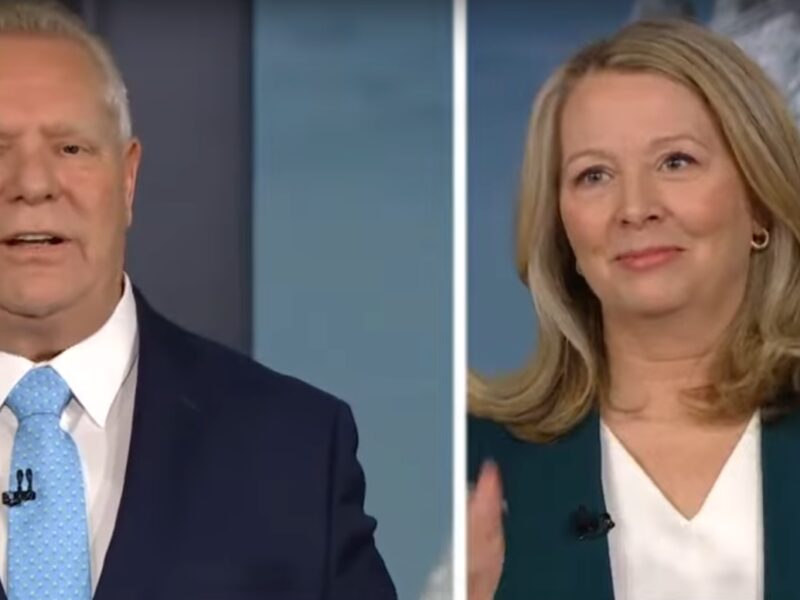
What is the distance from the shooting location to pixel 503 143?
89.9 inches

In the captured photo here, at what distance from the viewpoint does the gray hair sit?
222 centimetres

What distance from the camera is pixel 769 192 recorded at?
2160mm

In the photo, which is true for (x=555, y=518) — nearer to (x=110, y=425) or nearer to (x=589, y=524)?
(x=589, y=524)

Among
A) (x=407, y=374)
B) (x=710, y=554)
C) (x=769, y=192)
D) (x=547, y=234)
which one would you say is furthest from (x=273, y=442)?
(x=769, y=192)

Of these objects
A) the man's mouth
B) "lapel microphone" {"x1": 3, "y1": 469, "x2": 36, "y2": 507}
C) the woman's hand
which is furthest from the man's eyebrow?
the woman's hand

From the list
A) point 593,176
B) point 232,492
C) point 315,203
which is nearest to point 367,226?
point 315,203

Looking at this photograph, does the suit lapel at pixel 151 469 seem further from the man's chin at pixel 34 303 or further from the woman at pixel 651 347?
the woman at pixel 651 347

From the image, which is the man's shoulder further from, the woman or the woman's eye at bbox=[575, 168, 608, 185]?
the woman's eye at bbox=[575, 168, 608, 185]

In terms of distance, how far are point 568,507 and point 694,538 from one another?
193 mm

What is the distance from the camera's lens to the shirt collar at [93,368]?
2143 millimetres

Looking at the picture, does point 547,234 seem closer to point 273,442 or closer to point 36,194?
point 273,442

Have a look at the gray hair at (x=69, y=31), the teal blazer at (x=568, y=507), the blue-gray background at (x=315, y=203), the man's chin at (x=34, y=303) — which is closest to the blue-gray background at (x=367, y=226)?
the blue-gray background at (x=315, y=203)

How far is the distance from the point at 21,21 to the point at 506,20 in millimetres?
750

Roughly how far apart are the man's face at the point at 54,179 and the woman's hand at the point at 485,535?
0.64m
